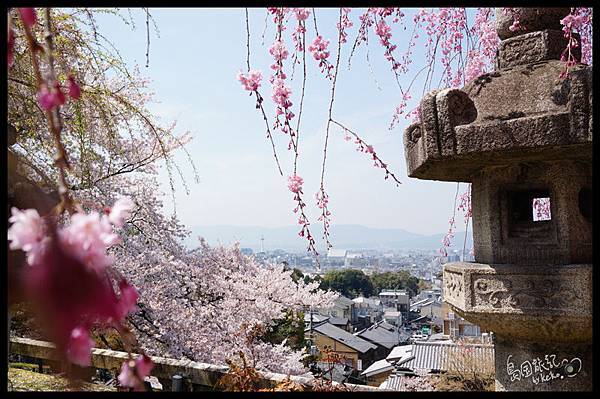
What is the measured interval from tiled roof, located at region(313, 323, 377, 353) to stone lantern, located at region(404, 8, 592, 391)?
33.1m

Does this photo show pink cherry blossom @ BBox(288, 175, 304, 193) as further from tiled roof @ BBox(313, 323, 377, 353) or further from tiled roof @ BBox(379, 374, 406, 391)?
tiled roof @ BBox(313, 323, 377, 353)

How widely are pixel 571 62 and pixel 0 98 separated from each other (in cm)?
230

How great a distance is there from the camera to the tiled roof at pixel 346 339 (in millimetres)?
35406

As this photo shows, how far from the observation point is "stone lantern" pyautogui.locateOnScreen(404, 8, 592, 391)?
2.25 meters

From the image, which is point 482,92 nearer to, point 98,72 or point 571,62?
point 571,62

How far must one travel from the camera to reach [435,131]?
241 centimetres

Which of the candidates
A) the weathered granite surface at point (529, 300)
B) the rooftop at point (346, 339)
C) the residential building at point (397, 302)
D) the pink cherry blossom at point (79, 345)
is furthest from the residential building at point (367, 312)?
the pink cherry blossom at point (79, 345)

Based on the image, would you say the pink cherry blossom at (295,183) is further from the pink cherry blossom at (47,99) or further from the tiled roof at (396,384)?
the tiled roof at (396,384)

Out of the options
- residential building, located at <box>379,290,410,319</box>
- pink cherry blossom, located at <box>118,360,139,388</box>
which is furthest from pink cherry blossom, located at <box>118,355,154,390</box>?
residential building, located at <box>379,290,410,319</box>

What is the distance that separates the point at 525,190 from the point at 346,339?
3553 centimetres

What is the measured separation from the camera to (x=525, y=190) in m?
2.70

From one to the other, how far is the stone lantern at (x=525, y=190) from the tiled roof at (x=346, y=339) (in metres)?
33.1

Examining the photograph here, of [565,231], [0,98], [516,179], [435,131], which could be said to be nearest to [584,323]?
[565,231]
